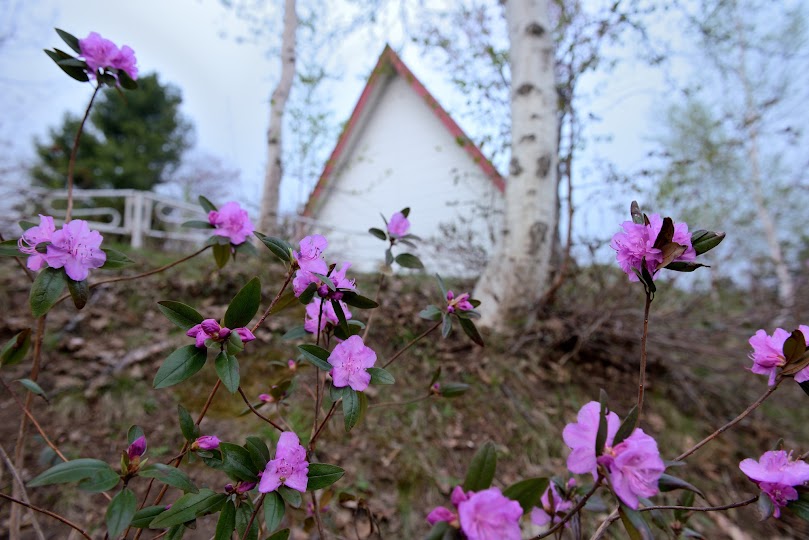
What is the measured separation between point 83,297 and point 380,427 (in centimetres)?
149

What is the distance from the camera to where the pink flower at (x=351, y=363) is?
25.3 inches

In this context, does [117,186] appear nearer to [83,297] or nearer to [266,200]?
[266,200]

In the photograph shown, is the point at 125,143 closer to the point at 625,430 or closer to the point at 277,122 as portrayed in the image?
the point at 277,122

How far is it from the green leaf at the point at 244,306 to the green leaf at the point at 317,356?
0.35ft

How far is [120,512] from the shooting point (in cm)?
50

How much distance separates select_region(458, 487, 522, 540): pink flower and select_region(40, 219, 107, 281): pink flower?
71 cm

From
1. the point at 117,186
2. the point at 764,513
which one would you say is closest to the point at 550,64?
the point at 764,513

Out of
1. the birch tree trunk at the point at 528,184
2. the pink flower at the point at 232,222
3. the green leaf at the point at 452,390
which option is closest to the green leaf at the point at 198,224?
the pink flower at the point at 232,222

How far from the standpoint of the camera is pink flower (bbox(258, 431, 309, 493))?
0.59 m

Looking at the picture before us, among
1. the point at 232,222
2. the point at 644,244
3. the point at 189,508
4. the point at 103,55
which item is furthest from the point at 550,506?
the point at 103,55

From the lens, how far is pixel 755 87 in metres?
8.89

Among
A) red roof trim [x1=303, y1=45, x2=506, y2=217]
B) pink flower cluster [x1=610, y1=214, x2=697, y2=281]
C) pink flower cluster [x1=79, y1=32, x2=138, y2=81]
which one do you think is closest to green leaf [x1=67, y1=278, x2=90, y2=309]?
pink flower cluster [x1=79, y1=32, x2=138, y2=81]

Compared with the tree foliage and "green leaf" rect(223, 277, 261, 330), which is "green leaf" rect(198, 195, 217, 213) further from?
the tree foliage

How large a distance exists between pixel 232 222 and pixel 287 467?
0.57 m
